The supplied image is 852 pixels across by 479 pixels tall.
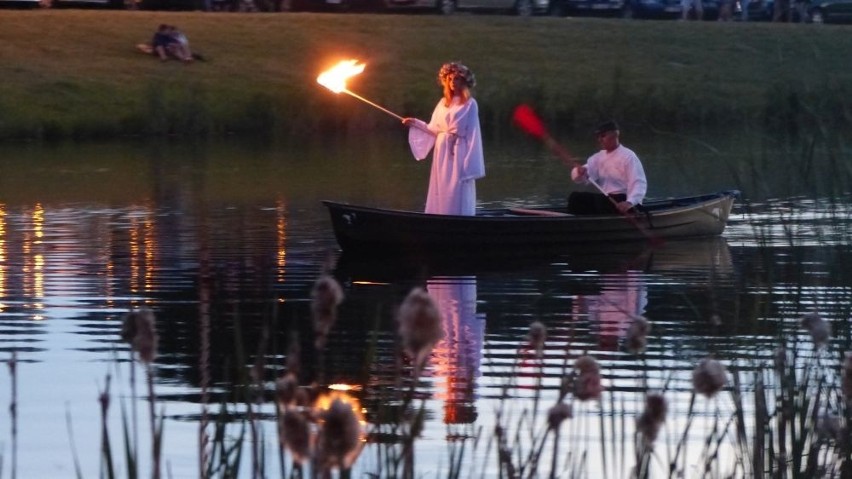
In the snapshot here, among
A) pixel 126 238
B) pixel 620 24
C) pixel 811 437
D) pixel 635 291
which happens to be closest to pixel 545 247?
pixel 635 291

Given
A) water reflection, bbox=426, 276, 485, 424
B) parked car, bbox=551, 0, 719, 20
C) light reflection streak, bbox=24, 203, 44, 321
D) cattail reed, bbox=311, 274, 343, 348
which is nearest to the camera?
cattail reed, bbox=311, 274, 343, 348

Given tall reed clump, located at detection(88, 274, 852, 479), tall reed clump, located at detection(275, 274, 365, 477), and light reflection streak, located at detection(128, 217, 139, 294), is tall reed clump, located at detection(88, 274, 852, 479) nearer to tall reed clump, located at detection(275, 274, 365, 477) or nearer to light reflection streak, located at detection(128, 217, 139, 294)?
tall reed clump, located at detection(275, 274, 365, 477)

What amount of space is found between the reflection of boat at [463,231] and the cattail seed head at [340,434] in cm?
1353

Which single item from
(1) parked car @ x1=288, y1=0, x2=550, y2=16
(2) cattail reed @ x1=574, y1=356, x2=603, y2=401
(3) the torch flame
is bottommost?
(2) cattail reed @ x1=574, y1=356, x2=603, y2=401

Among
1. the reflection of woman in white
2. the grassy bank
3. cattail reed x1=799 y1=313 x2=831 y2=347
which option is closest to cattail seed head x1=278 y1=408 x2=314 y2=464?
cattail reed x1=799 y1=313 x2=831 y2=347

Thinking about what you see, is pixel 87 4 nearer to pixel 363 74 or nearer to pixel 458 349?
pixel 363 74

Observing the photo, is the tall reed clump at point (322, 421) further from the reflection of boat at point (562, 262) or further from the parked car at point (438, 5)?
the parked car at point (438, 5)

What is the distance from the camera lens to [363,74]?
44906 mm

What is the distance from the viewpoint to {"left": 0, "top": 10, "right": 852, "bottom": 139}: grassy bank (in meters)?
39.0

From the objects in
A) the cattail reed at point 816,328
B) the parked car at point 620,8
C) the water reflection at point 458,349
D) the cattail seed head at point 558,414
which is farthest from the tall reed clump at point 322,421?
the parked car at point 620,8

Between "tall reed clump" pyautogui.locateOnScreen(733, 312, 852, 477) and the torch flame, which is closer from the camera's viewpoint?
"tall reed clump" pyautogui.locateOnScreen(733, 312, 852, 477)

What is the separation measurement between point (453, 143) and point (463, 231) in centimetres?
97

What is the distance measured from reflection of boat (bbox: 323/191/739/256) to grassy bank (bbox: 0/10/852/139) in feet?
52.2

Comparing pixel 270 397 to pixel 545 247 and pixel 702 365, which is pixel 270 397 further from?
pixel 545 247
